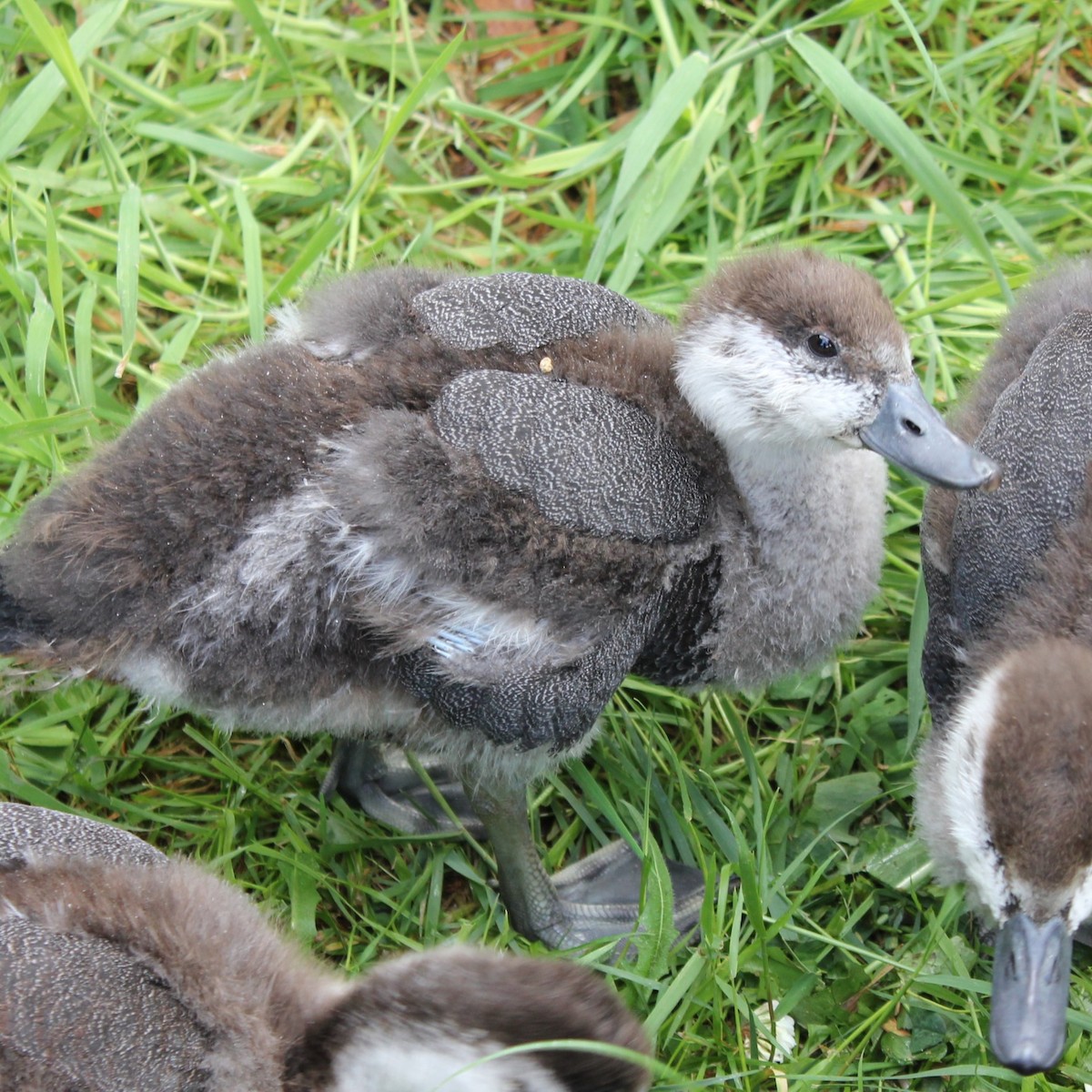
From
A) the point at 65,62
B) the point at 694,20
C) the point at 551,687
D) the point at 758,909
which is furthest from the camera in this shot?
the point at 694,20

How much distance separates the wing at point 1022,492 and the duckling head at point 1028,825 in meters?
0.23

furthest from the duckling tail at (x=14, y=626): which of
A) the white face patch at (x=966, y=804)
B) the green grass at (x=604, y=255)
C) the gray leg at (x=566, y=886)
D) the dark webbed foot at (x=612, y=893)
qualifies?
the white face patch at (x=966, y=804)

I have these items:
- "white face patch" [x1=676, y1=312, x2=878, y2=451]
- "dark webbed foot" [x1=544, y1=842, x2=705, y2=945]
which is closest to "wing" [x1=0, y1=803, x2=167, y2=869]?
"dark webbed foot" [x1=544, y1=842, x2=705, y2=945]

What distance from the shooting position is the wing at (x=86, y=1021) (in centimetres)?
189

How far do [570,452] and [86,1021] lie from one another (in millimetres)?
1012

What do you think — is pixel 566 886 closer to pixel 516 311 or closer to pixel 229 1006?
pixel 229 1006

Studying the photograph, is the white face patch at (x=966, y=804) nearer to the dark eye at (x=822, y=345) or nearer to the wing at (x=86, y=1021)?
the dark eye at (x=822, y=345)

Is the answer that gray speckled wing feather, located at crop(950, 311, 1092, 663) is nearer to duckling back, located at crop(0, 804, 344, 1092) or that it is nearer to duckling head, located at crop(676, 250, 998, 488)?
duckling head, located at crop(676, 250, 998, 488)

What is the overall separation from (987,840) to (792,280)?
88 cm

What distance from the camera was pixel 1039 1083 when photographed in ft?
7.75

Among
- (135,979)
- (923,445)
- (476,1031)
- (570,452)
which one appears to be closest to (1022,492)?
(923,445)

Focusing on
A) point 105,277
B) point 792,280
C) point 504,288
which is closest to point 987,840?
point 792,280

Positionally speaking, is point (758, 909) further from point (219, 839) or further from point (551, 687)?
point (219, 839)

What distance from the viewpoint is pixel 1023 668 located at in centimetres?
203
